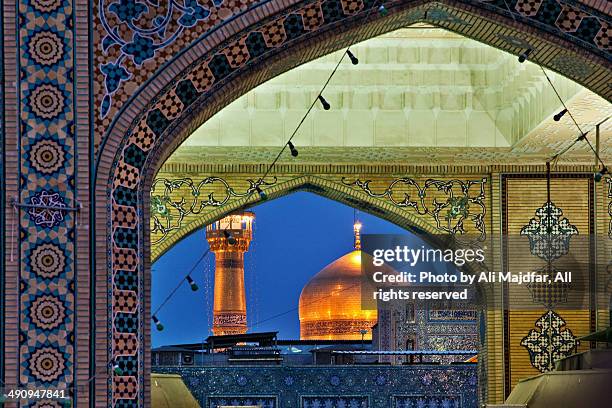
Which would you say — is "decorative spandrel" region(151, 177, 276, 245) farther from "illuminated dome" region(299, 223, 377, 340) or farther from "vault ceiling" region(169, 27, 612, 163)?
"illuminated dome" region(299, 223, 377, 340)

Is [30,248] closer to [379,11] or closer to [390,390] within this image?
[379,11]

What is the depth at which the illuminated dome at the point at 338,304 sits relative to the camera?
28.4 meters

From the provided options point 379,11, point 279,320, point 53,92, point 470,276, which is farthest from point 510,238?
point 279,320

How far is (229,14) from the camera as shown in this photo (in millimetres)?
10539

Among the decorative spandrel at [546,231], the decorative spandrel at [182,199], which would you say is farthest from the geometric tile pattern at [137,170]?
the decorative spandrel at [546,231]

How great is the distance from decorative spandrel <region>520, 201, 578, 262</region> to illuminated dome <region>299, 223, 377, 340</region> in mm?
11581

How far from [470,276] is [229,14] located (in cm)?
651

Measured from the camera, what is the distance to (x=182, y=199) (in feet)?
54.2

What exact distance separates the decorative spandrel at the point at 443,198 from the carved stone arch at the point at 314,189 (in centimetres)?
6

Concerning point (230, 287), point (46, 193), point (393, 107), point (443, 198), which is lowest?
point (230, 287)

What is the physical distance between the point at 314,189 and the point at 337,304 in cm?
1194

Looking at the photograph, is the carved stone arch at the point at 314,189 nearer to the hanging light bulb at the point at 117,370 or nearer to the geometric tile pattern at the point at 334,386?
the geometric tile pattern at the point at 334,386

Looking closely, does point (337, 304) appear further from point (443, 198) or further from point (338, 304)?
point (443, 198)

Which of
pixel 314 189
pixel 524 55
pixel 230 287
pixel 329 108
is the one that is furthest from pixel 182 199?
pixel 230 287
